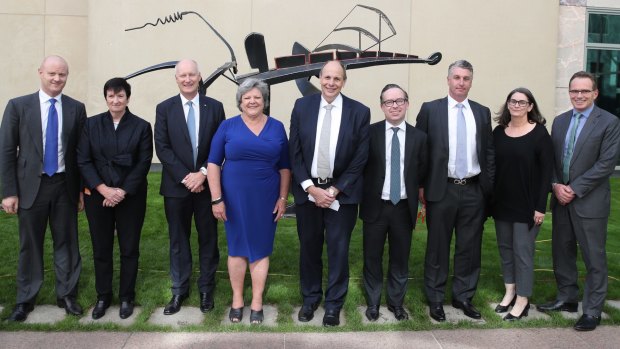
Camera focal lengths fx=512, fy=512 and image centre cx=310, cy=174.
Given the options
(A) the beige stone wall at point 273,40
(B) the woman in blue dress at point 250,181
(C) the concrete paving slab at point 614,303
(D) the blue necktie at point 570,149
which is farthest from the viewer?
(A) the beige stone wall at point 273,40

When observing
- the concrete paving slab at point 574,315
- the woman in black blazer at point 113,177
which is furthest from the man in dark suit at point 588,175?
the woman in black blazer at point 113,177

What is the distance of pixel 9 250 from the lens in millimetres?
5922

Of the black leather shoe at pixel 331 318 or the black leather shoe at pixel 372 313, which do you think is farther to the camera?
the black leather shoe at pixel 372 313

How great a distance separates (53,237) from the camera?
154 inches

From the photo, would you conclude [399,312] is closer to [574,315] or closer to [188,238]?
[574,315]

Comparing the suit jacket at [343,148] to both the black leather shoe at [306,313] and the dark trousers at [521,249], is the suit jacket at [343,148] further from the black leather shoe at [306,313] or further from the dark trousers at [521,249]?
the dark trousers at [521,249]

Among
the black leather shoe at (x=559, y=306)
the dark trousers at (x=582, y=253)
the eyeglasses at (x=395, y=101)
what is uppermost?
the eyeglasses at (x=395, y=101)

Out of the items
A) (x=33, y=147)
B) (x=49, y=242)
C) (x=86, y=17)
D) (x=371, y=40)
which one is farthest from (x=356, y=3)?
(x=33, y=147)

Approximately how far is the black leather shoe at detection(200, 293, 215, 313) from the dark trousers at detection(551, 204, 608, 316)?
2.81 m

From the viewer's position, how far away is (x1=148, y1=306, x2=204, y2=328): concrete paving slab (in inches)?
149

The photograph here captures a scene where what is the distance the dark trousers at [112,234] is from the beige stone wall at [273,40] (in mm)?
6402

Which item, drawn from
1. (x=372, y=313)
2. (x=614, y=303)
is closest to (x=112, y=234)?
(x=372, y=313)

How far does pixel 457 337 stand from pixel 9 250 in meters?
5.08

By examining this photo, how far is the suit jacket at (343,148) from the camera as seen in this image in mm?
3650
